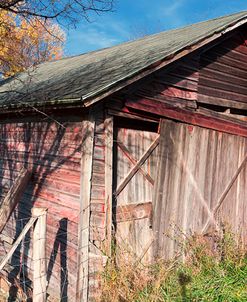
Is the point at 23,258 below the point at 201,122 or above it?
below

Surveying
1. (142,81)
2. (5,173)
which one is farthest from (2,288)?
(142,81)

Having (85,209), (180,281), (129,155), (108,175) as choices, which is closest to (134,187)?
(129,155)

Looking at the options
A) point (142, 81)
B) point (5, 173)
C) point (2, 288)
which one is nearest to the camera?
point (142, 81)

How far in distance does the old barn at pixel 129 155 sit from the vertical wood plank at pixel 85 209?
0.01 metres

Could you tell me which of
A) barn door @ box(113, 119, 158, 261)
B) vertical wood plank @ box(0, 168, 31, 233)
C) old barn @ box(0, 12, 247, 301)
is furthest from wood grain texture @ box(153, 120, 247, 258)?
vertical wood plank @ box(0, 168, 31, 233)

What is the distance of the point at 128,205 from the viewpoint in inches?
227

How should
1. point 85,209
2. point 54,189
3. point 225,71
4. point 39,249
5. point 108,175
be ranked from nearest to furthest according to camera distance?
point 39,249 < point 85,209 < point 108,175 < point 54,189 < point 225,71

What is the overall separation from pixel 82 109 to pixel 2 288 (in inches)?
133

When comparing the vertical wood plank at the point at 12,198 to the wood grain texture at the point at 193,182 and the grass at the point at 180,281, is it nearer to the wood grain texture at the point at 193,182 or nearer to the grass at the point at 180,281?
the grass at the point at 180,281

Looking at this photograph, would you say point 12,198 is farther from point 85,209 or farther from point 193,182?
point 193,182

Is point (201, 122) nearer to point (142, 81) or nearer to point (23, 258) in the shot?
point (142, 81)

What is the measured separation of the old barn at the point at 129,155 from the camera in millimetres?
5105

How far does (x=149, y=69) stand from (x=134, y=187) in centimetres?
192

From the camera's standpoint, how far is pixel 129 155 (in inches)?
225
